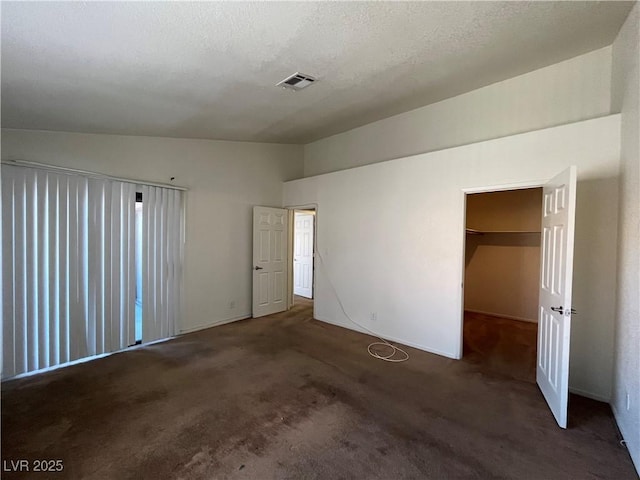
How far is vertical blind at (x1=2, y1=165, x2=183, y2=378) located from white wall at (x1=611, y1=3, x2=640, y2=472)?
4.79 metres

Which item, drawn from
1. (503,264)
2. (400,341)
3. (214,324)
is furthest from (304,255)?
(503,264)

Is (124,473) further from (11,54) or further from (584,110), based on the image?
(584,110)

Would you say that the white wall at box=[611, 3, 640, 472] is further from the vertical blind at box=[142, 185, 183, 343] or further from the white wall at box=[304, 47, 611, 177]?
the vertical blind at box=[142, 185, 183, 343]

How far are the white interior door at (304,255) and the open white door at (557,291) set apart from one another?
4836 millimetres

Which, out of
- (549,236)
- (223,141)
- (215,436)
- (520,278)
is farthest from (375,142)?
(215,436)

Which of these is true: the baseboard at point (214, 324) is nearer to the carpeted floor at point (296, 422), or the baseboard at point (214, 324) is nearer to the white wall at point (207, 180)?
the white wall at point (207, 180)

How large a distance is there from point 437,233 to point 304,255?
13.1 ft

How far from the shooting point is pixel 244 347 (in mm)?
3854

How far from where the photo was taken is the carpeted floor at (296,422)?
188cm

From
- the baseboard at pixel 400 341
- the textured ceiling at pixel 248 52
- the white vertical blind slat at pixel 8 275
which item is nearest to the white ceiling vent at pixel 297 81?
the textured ceiling at pixel 248 52

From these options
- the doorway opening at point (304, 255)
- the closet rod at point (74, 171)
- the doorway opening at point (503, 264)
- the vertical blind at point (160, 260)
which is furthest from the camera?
the doorway opening at point (304, 255)

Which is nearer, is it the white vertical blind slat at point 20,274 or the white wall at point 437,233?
the white wall at point 437,233

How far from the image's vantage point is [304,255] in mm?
7246

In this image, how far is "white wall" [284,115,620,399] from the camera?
2701 mm
